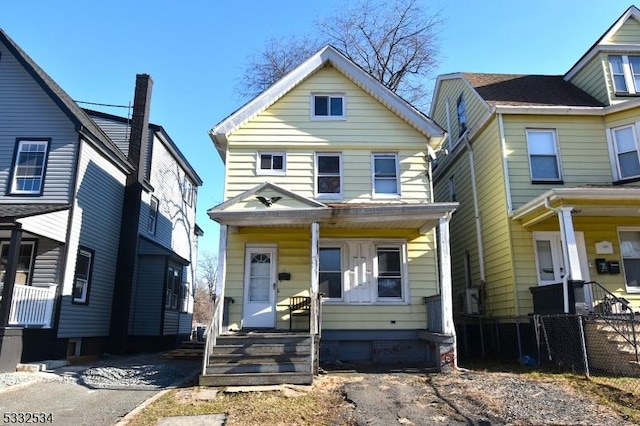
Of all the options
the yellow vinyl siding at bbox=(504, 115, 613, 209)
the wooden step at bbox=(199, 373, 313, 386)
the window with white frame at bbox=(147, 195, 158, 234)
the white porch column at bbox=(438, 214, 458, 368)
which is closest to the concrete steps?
the wooden step at bbox=(199, 373, 313, 386)

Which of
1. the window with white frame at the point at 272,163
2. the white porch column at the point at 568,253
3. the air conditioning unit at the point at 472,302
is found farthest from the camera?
the air conditioning unit at the point at 472,302

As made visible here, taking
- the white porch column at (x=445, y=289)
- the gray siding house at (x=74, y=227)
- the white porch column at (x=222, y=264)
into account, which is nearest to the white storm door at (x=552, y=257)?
the white porch column at (x=445, y=289)

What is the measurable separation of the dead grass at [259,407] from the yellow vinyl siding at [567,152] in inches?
302

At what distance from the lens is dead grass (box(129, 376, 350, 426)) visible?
6152 mm

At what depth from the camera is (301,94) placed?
505 inches

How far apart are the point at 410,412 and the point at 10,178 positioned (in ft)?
40.4

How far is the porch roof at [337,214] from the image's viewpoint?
1030 centimetres

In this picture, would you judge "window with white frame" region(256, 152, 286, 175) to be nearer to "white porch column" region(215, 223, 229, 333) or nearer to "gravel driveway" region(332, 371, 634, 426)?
"white porch column" region(215, 223, 229, 333)

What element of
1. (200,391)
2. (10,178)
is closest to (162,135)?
(10,178)

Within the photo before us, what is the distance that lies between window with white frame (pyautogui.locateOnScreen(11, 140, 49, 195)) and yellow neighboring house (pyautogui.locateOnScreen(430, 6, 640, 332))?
490 inches

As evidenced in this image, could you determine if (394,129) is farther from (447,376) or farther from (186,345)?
(186,345)

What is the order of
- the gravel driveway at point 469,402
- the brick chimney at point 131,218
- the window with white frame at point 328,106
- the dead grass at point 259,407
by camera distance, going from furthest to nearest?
the brick chimney at point 131,218
the window with white frame at point 328,106
the dead grass at point 259,407
the gravel driveway at point 469,402

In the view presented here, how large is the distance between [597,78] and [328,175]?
8.50 meters

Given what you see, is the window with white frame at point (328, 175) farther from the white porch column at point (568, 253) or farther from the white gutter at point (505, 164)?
the white porch column at point (568, 253)
